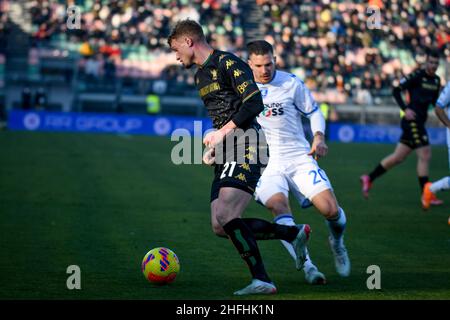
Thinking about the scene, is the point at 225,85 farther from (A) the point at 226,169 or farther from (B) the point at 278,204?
(B) the point at 278,204

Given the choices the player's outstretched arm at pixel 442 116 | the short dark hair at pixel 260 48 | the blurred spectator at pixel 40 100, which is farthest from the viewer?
the blurred spectator at pixel 40 100

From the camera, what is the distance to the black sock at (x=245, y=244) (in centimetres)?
700

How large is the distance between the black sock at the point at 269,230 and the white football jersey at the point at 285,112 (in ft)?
4.67

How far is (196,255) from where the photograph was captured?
30.1ft

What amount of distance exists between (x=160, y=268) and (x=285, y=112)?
2230 mm

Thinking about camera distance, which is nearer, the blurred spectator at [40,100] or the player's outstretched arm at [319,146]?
the player's outstretched arm at [319,146]

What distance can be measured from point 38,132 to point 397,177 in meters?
16.6

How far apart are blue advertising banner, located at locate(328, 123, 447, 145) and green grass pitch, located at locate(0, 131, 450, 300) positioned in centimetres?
1376

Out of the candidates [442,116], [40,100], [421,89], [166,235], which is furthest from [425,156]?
[40,100]

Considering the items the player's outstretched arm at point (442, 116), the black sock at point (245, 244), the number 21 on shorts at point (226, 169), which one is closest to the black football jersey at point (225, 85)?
the number 21 on shorts at point (226, 169)

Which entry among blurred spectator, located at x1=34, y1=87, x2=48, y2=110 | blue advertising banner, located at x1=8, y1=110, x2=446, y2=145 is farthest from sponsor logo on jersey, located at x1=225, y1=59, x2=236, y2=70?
blurred spectator, located at x1=34, y1=87, x2=48, y2=110

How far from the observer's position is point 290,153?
866cm

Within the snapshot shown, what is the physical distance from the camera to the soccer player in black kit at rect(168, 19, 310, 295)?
6.90m

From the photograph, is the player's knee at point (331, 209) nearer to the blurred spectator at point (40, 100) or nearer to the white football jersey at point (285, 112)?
the white football jersey at point (285, 112)
